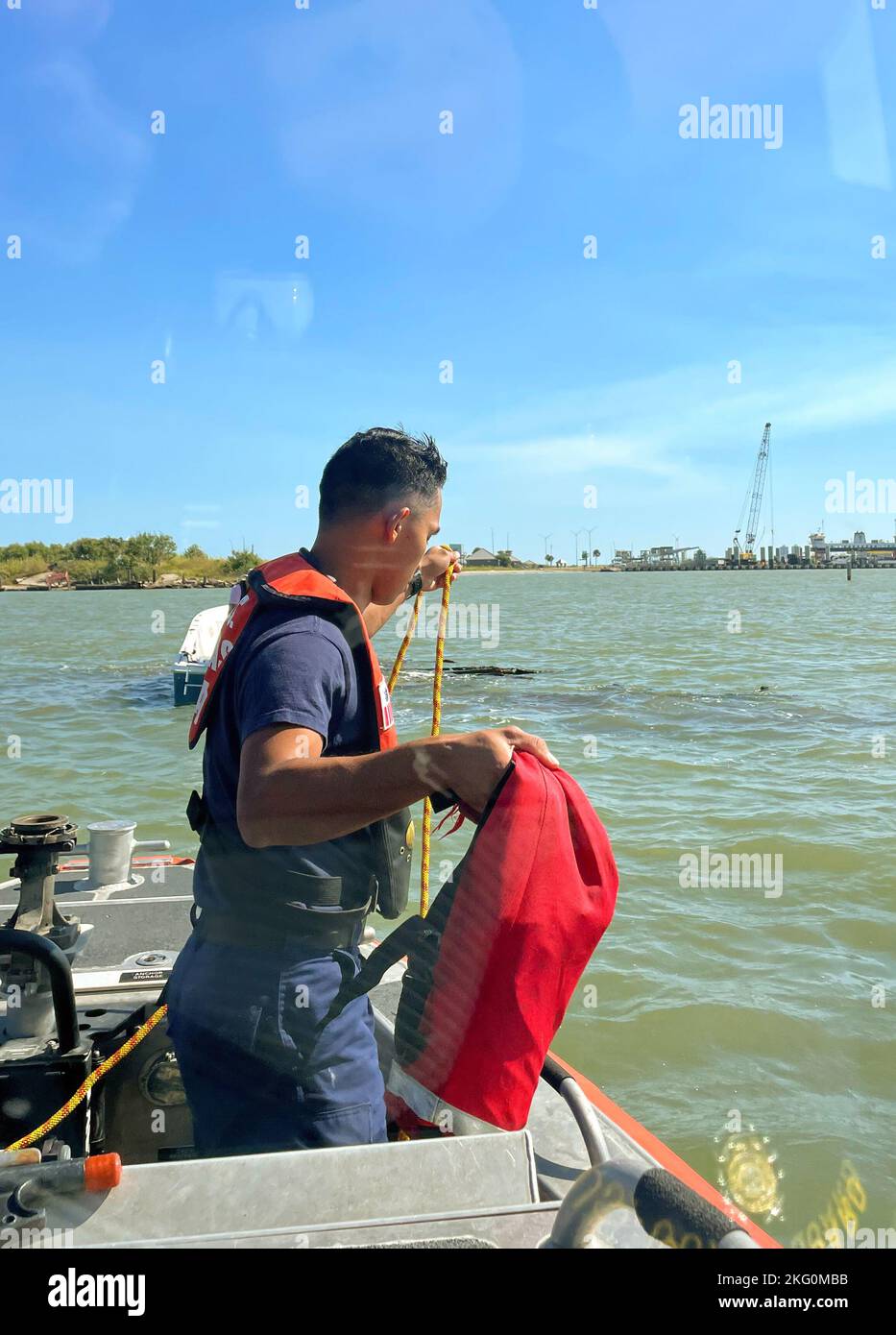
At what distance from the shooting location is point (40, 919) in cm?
368

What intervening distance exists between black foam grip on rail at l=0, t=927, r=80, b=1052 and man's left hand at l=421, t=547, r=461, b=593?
1.57m

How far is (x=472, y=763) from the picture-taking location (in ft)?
6.28

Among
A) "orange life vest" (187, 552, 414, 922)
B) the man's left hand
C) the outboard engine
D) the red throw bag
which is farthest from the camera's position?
the man's left hand

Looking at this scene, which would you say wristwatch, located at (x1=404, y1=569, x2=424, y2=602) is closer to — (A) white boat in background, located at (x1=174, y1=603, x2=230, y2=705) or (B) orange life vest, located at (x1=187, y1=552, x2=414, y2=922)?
(B) orange life vest, located at (x1=187, y1=552, x2=414, y2=922)

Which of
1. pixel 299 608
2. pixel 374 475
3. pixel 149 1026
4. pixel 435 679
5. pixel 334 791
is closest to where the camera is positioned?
pixel 334 791

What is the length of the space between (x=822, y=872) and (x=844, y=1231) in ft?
14.8

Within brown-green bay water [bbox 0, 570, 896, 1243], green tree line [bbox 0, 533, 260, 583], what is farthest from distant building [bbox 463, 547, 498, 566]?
brown-green bay water [bbox 0, 570, 896, 1243]

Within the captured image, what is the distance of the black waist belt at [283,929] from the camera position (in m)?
2.13

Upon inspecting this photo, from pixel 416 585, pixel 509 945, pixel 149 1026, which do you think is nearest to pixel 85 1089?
pixel 149 1026

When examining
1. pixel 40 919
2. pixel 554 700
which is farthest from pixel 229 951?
pixel 554 700

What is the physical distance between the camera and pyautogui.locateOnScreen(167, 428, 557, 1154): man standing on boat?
1.89 m

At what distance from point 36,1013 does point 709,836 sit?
7.57 m

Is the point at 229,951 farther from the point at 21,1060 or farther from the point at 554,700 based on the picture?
the point at 554,700

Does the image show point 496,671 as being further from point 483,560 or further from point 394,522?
point 483,560
